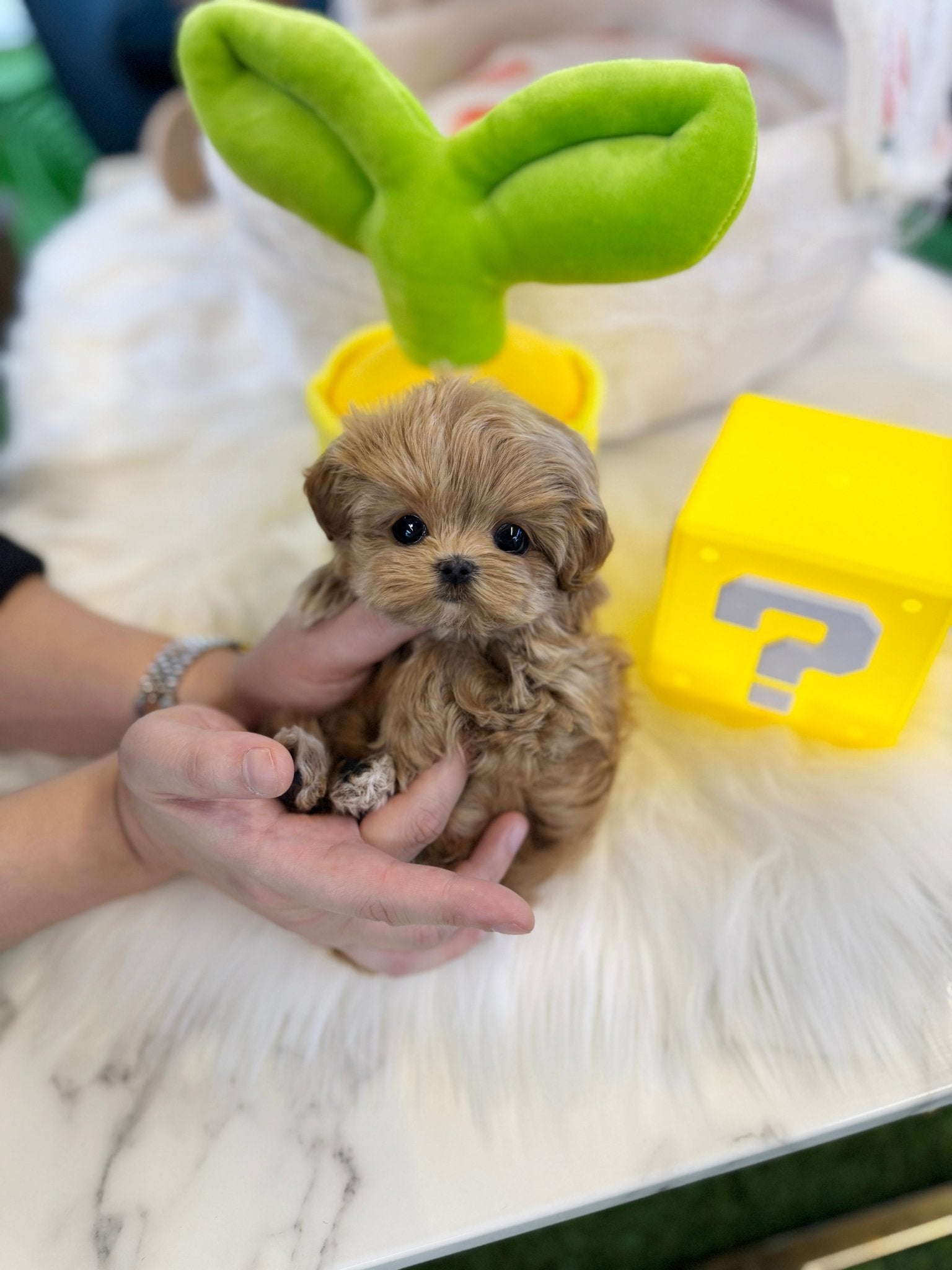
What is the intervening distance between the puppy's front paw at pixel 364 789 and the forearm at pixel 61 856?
243 mm

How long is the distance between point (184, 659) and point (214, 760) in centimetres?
31

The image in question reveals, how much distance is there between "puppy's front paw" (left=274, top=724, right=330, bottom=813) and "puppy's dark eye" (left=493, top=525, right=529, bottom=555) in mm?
211

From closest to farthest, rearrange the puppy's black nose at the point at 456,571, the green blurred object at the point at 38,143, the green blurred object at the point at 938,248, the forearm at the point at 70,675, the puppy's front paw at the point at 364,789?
the puppy's black nose at the point at 456,571 < the puppy's front paw at the point at 364,789 < the forearm at the point at 70,675 < the green blurred object at the point at 938,248 < the green blurred object at the point at 38,143

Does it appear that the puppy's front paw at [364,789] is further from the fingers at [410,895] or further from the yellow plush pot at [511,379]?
the yellow plush pot at [511,379]

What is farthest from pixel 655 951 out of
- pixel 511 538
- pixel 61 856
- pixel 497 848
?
pixel 61 856

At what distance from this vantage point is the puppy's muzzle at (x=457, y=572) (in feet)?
1.81

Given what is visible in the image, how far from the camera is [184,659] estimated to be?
0.87m

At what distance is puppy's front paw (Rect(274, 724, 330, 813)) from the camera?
0.65 meters

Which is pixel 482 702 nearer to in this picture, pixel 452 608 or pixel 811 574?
pixel 452 608

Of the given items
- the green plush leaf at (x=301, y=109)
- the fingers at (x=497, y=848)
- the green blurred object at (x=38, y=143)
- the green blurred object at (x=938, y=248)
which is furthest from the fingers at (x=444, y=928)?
the green blurred object at (x=38, y=143)

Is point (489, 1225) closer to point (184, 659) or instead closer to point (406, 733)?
point (406, 733)

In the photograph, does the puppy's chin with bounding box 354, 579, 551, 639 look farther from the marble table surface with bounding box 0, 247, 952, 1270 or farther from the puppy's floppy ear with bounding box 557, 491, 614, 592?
the marble table surface with bounding box 0, 247, 952, 1270

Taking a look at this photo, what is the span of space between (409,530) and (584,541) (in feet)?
0.37

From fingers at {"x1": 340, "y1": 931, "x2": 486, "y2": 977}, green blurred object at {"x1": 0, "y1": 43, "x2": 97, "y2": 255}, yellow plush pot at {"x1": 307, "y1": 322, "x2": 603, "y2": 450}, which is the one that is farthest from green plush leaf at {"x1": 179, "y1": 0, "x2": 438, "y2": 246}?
green blurred object at {"x1": 0, "y1": 43, "x2": 97, "y2": 255}
